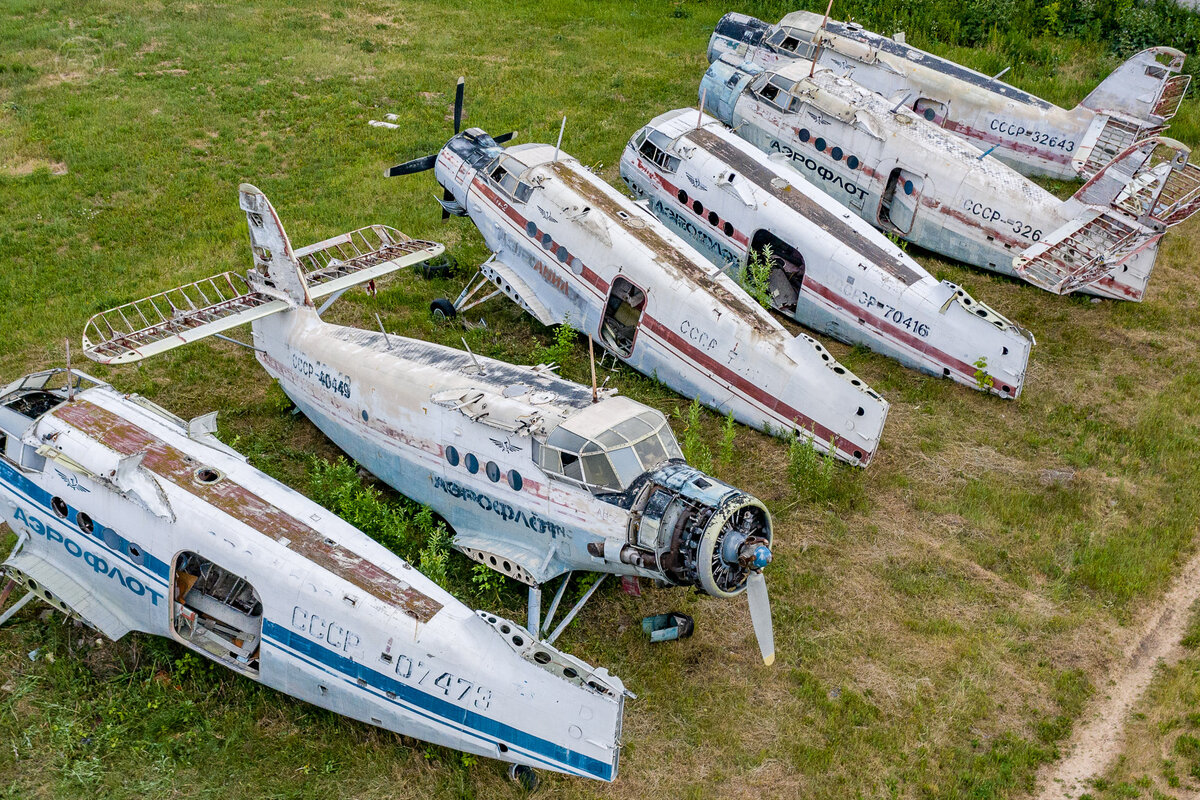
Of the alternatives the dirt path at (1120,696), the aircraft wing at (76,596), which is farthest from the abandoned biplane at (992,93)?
the aircraft wing at (76,596)

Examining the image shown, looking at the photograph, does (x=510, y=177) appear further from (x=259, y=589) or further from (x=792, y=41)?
(x=792, y=41)

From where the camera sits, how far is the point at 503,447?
17.2 meters

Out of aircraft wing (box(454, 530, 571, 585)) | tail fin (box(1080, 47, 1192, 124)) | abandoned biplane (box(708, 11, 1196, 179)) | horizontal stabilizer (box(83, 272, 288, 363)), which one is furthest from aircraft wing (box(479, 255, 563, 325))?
tail fin (box(1080, 47, 1192, 124))

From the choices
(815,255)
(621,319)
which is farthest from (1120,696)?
(621,319)

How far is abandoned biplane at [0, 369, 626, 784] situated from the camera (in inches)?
563

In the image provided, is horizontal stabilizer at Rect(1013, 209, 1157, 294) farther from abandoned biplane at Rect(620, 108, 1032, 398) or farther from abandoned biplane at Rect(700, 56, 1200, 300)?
abandoned biplane at Rect(620, 108, 1032, 398)

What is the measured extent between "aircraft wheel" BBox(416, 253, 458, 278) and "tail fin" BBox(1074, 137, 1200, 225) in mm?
16345

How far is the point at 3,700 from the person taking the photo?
16.3m

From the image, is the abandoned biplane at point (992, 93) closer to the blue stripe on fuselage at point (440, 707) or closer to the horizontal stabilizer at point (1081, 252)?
the horizontal stabilizer at point (1081, 252)

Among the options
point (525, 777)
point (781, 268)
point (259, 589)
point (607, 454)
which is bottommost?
point (525, 777)

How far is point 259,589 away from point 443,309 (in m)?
11.6

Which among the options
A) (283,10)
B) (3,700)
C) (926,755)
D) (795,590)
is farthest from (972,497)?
(283,10)

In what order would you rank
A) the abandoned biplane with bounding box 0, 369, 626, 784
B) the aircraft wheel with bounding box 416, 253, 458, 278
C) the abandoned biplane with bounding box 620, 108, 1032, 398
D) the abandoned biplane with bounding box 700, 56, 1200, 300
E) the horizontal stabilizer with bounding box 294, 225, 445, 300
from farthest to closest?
1. the aircraft wheel with bounding box 416, 253, 458, 278
2. the abandoned biplane with bounding box 700, 56, 1200, 300
3. the abandoned biplane with bounding box 620, 108, 1032, 398
4. the horizontal stabilizer with bounding box 294, 225, 445, 300
5. the abandoned biplane with bounding box 0, 369, 626, 784

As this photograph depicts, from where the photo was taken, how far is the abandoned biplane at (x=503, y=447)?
15.7 metres
